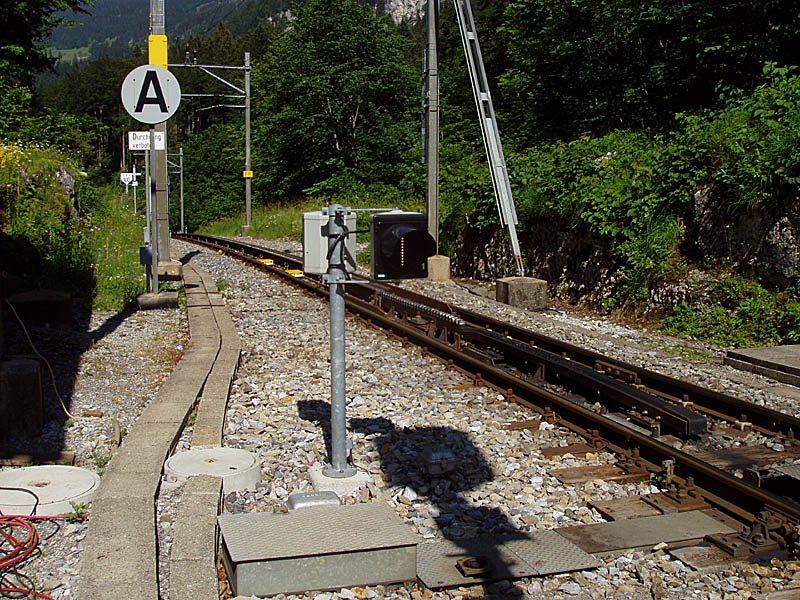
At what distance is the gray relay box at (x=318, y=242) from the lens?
17.2 ft

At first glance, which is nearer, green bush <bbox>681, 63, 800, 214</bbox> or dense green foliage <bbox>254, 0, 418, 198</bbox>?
green bush <bbox>681, 63, 800, 214</bbox>

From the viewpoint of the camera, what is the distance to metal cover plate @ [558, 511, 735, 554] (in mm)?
4369

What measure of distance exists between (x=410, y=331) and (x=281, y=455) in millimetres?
4596

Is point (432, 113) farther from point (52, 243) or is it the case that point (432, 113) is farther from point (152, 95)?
point (52, 243)

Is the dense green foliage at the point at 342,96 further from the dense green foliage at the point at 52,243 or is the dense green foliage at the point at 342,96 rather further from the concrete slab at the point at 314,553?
the concrete slab at the point at 314,553

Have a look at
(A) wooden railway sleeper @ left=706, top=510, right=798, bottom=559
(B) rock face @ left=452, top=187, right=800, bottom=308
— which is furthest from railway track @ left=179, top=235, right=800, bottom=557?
(B) rock face @ left=452, top=187, right=800, bottom=308

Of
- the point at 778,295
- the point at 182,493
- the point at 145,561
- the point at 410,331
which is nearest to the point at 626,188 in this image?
the point at 778,295

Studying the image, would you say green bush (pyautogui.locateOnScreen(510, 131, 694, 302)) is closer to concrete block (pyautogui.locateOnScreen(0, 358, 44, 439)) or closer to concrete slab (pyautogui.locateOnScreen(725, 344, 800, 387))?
concrete slab (pyautogui.locateOnScreen(725, 344, 800, 387))

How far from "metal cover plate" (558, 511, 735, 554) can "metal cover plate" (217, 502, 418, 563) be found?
931 millimetres

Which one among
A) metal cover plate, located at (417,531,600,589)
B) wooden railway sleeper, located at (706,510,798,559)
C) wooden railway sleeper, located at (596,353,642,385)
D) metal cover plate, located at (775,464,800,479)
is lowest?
metal cover plate, located at (417,531,600,589)

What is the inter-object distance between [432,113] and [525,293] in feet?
17.6

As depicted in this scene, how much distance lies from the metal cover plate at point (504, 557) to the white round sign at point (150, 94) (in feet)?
26.2

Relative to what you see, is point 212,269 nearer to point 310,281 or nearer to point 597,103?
point 310,281

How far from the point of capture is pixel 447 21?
49281 mm
